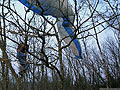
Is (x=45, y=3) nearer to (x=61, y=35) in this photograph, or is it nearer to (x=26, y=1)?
(x=26, y=1)

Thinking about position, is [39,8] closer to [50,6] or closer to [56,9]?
[50,6]

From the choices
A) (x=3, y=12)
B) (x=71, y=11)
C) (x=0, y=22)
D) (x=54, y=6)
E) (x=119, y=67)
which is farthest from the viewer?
(x=119, y=67)

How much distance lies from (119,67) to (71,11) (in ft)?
71.6

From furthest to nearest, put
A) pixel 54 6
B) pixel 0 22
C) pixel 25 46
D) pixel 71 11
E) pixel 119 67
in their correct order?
pixel 119 67, pixel 0 22, pixel 71 11, pixel 54 6, pixel 25 46

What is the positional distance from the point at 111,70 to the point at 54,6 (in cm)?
2236

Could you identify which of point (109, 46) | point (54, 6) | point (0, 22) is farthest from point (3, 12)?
point (109, 46)

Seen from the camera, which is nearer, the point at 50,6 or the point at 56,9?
the point at 50,6

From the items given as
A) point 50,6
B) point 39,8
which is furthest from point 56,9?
point 39,8

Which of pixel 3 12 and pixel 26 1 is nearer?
pixel 26 1

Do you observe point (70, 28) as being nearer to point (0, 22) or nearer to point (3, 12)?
point (3, 12)

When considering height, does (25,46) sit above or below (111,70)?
above

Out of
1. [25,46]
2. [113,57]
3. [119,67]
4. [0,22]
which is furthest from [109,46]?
[25,46]

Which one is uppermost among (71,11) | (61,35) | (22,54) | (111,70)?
(71,11)

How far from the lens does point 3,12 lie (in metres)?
4.38
